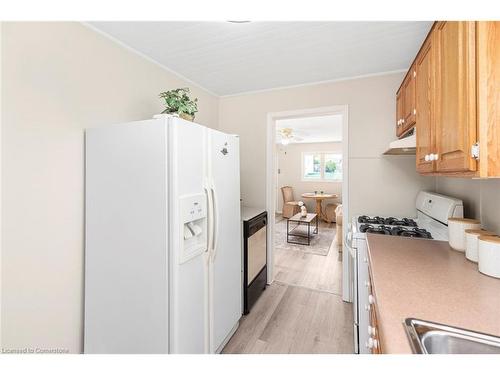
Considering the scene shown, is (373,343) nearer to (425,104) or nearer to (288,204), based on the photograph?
(425,104)

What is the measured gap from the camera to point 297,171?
25.0 feet

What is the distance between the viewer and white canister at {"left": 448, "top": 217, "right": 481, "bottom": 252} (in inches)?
49.8

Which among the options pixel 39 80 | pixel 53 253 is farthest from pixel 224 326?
pixel 39 80

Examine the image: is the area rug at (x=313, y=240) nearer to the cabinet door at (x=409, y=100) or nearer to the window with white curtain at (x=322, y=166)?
the window with white curtain at (x=322, y=166)

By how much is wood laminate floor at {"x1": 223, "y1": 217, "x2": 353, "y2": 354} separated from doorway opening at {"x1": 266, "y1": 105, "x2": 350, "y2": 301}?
28mm

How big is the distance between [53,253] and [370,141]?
2807 millimetres

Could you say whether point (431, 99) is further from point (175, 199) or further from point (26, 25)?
point (26, 25)

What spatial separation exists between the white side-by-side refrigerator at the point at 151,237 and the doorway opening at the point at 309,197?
1.42 metres

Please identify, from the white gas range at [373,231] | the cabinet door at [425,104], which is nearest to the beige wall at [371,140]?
the white gas range at [373,231]

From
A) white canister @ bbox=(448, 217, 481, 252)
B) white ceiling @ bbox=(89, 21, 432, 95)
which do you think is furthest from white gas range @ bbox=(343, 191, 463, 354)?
white ceiling @ bbox=(89, 21, 432, 95)

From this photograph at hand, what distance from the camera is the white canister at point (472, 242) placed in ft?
3.78

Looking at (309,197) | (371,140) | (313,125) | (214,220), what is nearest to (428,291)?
(214,220)

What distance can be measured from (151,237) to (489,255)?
1.67 metres

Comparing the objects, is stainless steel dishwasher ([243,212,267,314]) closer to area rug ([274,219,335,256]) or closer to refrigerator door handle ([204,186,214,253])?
refrigerator door handle ([204,186,214,253])
